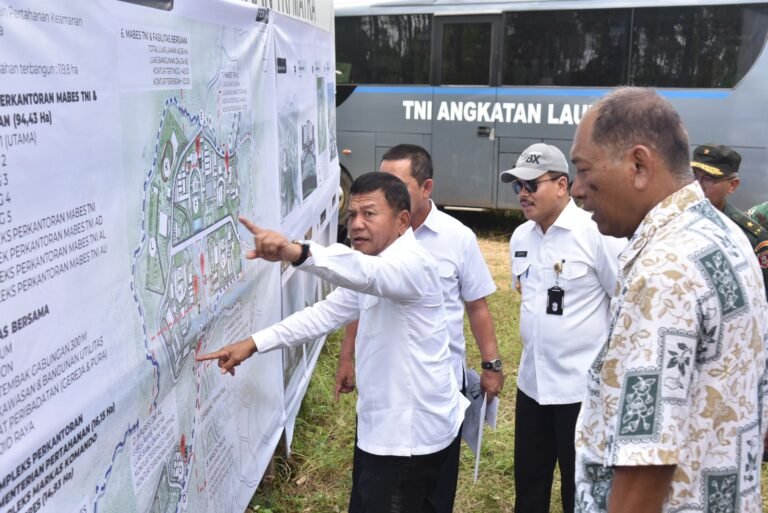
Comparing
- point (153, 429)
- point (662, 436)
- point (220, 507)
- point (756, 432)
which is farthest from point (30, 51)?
point (220, 507)

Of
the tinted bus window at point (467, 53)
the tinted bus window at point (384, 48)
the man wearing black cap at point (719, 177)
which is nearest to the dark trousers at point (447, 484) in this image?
the man wearing black cap at point (719, 177)

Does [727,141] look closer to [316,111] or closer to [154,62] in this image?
[316,111]

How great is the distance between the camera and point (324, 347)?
5.59m

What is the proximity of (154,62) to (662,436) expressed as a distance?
1.50 m

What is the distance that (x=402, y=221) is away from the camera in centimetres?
256

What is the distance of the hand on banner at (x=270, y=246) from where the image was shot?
6.41 ft

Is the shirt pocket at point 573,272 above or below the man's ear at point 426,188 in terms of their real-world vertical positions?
below

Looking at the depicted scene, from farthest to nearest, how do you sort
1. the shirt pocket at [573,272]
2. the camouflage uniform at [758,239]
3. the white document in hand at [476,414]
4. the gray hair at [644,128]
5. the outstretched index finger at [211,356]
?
the camouflage uniform at [758,239] → the white document in hand at [476,414] → the shirt pocket at [573,272] → the outstretched index finger at [211,356] → the gray hair at [644,128]

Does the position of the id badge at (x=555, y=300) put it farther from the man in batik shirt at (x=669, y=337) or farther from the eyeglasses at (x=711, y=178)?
the man in batik shirt at (x=669, y=337)

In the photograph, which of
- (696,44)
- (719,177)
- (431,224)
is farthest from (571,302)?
(696,44)

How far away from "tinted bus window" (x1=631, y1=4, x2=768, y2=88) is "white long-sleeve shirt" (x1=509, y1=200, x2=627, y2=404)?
6.30 metres

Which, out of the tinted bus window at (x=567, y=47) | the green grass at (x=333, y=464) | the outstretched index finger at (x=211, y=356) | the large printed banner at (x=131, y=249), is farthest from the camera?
the tinted bus window at (x=567, y=47)

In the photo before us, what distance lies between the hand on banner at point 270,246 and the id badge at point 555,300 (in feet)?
4.47

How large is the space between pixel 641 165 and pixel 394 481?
4.85ft
